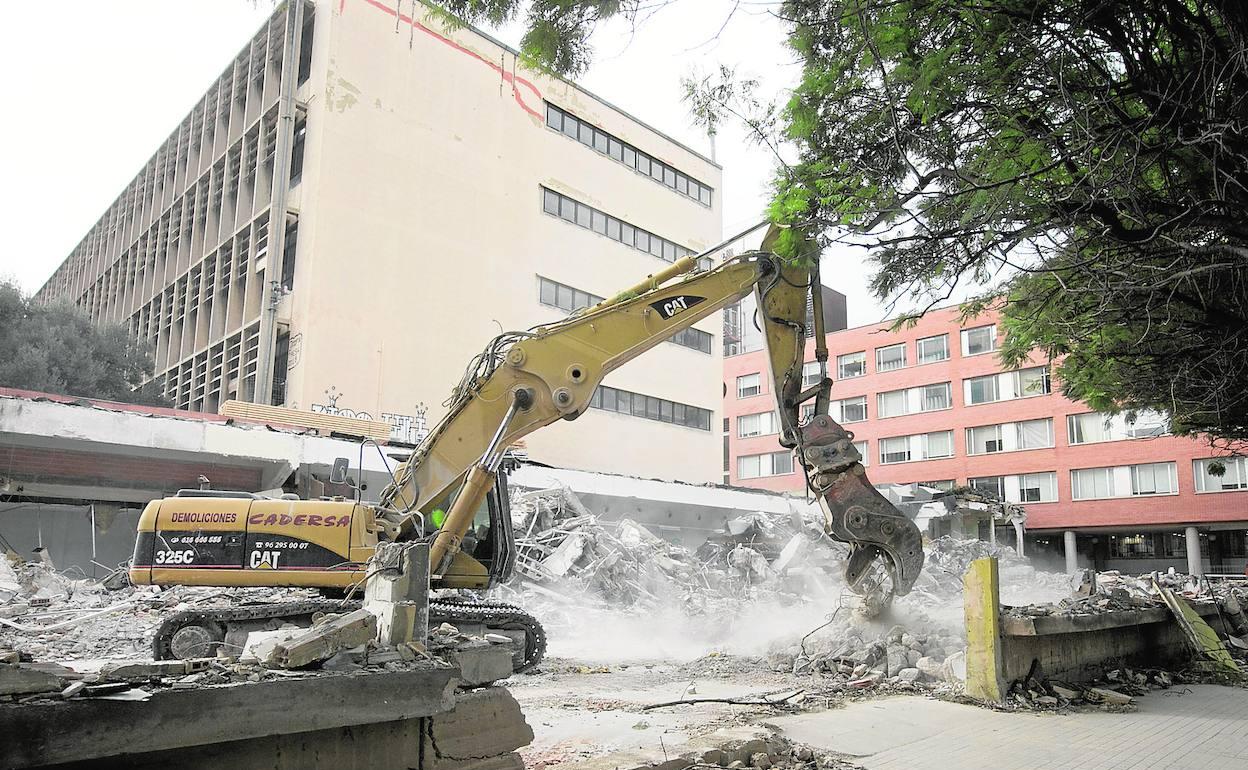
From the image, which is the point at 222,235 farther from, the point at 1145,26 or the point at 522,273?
the point at 1145,26

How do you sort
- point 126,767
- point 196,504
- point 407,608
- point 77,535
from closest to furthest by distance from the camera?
point 126,767
point 407,608
point 196,504
point 77,535

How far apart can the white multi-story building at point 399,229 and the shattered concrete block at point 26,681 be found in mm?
18247

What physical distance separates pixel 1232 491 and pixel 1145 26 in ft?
136

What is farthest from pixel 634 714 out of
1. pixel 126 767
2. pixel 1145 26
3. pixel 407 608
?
pixel 1145 26

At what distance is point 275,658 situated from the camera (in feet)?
14.8

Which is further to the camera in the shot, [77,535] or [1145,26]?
[77,535]

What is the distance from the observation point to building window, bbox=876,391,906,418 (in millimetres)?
49844

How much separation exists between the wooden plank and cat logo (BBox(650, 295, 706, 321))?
13.3m

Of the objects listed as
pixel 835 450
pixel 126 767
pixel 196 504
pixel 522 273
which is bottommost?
pixel 126 767

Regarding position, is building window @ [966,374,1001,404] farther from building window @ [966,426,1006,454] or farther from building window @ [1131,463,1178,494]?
building window @ [1131,463,1178,494]

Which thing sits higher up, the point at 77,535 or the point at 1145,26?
the point at 1145,26

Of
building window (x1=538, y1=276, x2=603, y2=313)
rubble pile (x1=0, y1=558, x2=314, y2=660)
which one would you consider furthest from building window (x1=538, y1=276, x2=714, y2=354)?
rubble pile (x1=0, y1=558, x2=314, y2=660)

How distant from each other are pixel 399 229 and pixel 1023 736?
77.1 feet

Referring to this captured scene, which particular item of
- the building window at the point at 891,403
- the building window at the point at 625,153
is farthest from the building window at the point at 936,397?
the building window at the point at 625,153
